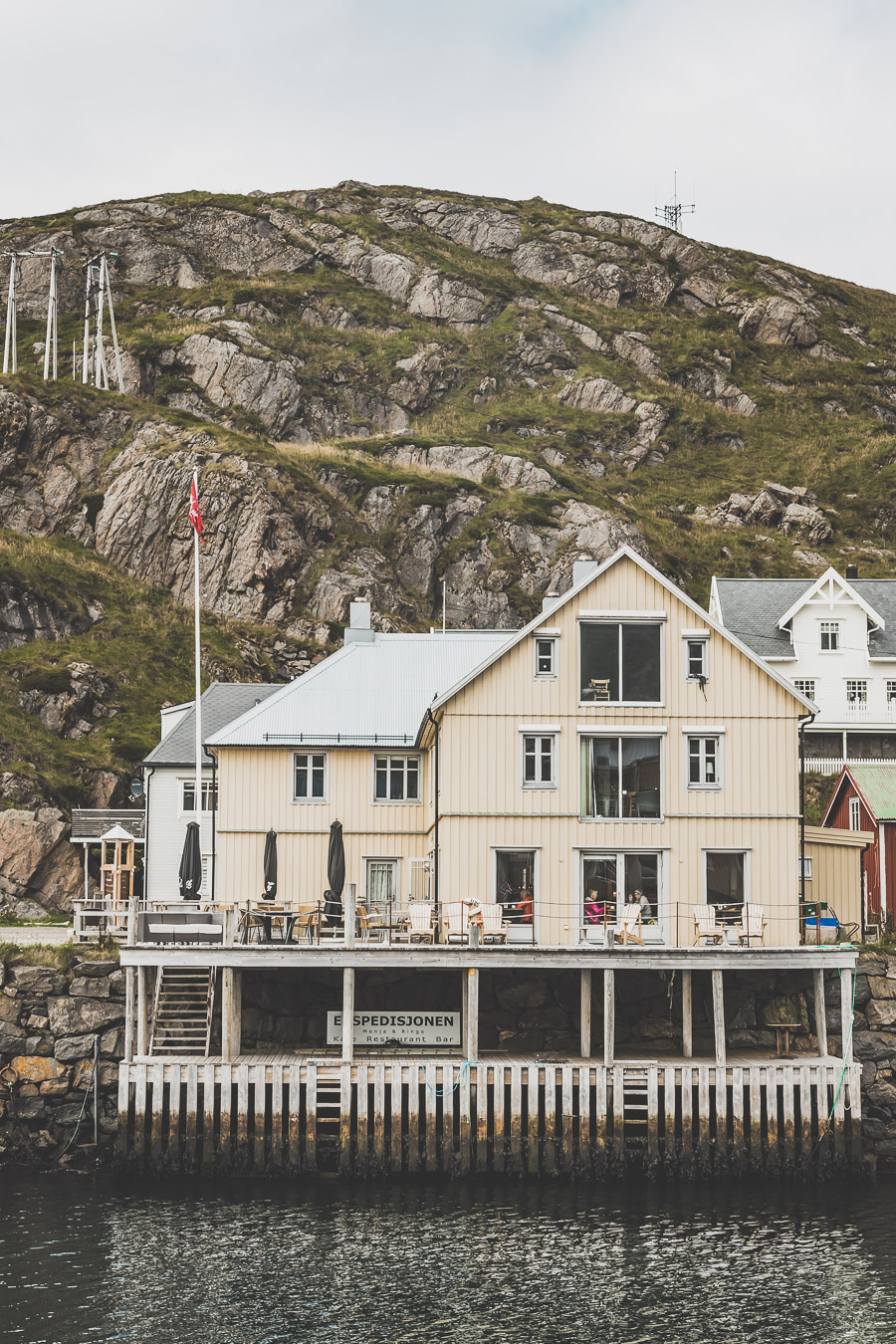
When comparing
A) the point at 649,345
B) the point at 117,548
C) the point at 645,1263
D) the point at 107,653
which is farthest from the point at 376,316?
the point at 645,1263

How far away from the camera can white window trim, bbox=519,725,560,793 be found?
37.2 meters

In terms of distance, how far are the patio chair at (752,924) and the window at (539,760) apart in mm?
6298

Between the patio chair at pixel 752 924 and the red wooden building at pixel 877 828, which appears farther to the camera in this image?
the red wooden building at pixel 877 828

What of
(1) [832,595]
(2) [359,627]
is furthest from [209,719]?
(1) [832,595]

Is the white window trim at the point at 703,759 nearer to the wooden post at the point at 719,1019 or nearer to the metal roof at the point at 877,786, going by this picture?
the wooden post at the point at 719,1019

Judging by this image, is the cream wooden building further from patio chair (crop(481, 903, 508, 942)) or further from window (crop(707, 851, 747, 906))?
patio chair (crop(481, 903, 508, 942))

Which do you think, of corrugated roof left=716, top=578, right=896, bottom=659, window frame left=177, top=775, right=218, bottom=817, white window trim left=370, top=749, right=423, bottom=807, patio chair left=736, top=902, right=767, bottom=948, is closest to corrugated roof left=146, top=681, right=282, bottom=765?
window frame left=177, top=775, right=218, bottom=817

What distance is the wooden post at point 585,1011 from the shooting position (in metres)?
34.4

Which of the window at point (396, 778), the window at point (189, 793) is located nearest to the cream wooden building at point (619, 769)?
the window at point (396, 778)

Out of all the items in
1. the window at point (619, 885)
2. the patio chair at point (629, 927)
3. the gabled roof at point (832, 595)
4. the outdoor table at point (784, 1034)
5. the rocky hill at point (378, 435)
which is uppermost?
the rocky hill at point (378, 435)

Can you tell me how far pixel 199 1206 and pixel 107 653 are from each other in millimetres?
46409

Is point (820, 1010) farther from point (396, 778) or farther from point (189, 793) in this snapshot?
point (189, 793)

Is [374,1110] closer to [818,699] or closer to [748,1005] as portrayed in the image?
[748,1005]

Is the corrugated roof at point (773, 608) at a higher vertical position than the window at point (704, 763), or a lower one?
higher
